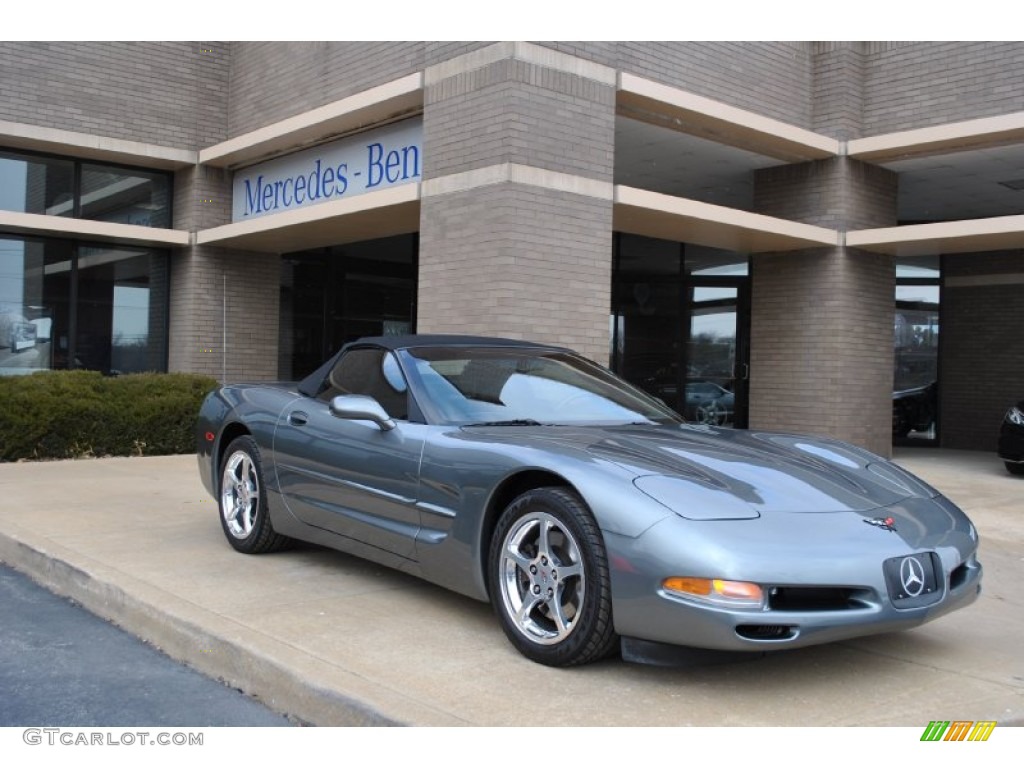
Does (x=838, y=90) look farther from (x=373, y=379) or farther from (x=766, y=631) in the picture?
(x=766, y=631)

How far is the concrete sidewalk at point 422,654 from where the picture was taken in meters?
3.32

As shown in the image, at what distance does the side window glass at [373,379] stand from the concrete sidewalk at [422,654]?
3.12ft

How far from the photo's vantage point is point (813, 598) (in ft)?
11.2

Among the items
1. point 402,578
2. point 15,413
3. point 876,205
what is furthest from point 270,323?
point 402,578

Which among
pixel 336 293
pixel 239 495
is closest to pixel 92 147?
pixel 336 293

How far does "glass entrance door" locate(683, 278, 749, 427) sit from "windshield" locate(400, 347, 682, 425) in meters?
10.3

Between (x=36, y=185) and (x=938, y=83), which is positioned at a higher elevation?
(x=938, y=83)

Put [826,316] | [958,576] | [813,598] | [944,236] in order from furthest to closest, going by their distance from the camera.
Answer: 1. [826,316]
2. [944,236]
3. [958,576]
4. [813,598]

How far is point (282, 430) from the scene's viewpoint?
5.44m

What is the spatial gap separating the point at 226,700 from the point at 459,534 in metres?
1.11

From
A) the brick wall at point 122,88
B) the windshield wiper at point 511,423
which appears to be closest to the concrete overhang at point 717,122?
the windshield wiper at point 511,423

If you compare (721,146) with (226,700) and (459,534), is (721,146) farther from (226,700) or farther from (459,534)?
(226,700)

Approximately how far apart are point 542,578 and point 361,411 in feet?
4.17

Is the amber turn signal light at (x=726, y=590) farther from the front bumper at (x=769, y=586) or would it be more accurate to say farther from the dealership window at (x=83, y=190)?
the dealership window at (x=83, y=190)
